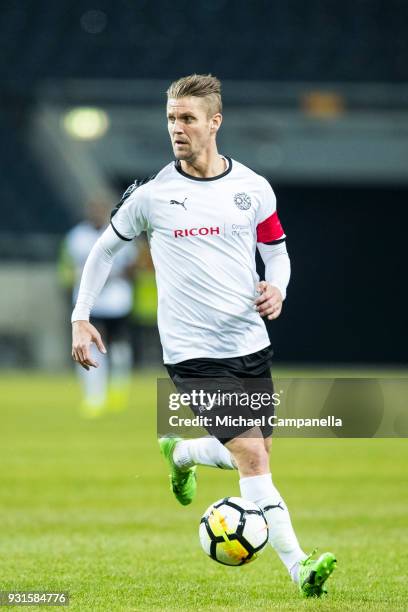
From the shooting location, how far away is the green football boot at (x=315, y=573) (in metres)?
5.02

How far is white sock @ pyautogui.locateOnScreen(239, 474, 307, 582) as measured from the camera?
17.4ft

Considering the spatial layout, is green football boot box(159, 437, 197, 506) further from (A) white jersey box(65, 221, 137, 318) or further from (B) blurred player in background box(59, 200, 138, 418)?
(A) white jersey box(65, 221, 137, 318)

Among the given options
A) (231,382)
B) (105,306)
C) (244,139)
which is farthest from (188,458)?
(244,139)

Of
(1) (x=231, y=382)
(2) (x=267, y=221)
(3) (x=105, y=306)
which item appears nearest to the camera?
(1) (x=231, y=382)

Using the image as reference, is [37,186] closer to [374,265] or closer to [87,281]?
[374,265]

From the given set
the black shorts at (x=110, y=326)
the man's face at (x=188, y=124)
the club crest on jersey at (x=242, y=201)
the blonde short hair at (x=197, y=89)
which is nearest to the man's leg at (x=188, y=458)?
the club crest on jersey at (x=242, y=201)

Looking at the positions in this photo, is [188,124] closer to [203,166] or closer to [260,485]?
[203,166]

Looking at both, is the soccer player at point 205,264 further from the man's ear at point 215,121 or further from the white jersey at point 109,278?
the white jersey at point 109,278

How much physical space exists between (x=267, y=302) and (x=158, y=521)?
9.47 ft

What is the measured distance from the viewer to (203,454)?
590 centimetres

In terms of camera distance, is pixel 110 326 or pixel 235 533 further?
pixel 110 326

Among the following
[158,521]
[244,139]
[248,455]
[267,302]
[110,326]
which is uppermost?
[244,139]

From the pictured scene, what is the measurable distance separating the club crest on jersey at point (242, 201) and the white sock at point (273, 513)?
1.16 metres

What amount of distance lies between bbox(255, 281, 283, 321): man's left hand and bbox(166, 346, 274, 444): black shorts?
10.7 inches
